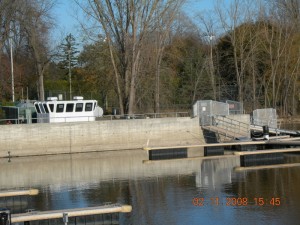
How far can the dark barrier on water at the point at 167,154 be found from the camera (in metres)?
33.0

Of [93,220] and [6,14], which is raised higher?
[6,14]

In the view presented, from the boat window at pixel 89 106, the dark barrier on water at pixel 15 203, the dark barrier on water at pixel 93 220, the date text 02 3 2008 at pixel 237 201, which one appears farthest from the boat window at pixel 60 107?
the dark barrier on water at pixel 93 220

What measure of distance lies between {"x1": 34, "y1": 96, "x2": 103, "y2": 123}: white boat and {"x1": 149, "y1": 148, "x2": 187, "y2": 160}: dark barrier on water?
371 inches

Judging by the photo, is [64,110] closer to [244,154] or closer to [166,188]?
[244,154]

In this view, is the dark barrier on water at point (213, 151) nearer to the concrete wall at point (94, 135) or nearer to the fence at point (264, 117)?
the concrete wall at point (94, 135)

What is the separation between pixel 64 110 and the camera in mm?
40531

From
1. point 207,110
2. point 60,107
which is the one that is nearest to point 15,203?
point 60,107

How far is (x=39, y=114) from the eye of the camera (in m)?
41.0

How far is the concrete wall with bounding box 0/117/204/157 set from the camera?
123 ft

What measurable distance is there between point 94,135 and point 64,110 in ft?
10.2

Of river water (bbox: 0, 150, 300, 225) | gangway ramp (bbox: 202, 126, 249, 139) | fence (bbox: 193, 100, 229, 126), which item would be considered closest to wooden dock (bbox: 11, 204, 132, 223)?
river water (bbox: 0, 150, 300, 225)

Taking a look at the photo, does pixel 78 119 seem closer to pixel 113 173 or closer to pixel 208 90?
pixel 113 173

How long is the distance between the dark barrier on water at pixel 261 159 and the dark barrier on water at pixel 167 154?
19.9ft

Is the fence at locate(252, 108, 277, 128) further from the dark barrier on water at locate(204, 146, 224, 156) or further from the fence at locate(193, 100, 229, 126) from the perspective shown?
the dark barrier on water at locate(204, 146, 224, 156)
